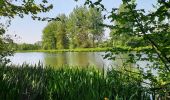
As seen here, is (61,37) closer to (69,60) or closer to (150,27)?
(69,60)

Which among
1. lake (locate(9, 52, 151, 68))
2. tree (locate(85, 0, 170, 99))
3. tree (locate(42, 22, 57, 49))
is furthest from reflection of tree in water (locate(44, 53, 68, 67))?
tree (locate(42, 22, 57, 49))

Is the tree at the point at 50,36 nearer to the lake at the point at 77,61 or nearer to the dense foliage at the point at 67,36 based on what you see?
the dense foliage at the point at 67,36

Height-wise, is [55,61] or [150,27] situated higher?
[150,27]

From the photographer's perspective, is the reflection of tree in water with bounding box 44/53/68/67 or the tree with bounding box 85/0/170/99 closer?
the tree with bounding box 85/0/170/99

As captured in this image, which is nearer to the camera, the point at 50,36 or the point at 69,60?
the point at 69,60

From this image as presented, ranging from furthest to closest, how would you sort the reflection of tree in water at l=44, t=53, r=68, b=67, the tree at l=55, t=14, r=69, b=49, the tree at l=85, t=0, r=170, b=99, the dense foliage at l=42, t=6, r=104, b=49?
the tree at l=55, t=14, r=69, b=49 → the dense foliage at l=42, t=6, r=104, b=49 → the reflection of tree in water at l=44, t=53, r=68, b=67 → the tree at l=85, t=0, r=170, b=99

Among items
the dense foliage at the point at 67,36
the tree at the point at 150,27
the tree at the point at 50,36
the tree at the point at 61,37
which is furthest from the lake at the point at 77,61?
the tree at the point at 50,36

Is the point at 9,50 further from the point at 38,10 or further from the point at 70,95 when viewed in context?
the point at 70,95

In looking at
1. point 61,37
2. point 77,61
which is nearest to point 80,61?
point 77,61

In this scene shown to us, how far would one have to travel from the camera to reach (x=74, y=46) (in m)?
101

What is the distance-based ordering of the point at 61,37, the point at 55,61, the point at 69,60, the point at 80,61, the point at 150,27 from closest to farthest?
the point at 150,27, the point at 80,61, the point at 55,61, the point at 69,60, the point at 61,37

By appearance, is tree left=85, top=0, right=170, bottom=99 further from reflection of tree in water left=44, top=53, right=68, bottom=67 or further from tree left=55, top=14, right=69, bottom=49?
tree left=55, top=14, right=69, bottom=49

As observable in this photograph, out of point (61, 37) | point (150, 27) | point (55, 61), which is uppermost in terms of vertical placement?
point (61, 37)

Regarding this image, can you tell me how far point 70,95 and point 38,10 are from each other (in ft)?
25.1
